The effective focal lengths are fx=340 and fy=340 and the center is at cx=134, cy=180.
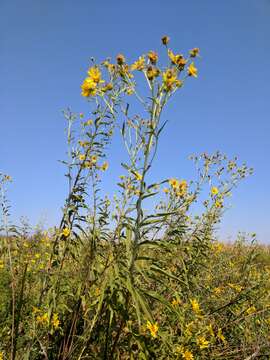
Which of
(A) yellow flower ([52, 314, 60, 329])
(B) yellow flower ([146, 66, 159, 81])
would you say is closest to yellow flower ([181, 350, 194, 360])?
(A) yellow flower ([52, 314, 60, 329])

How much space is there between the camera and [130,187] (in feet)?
9.12

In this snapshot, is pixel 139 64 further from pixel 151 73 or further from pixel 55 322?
pixel 55 322

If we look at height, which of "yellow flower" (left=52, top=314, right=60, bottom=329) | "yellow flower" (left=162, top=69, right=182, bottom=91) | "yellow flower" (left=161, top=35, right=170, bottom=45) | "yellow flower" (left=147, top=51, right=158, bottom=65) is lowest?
"yellow flower" (left=52, top=314, right=60, bottom=329)

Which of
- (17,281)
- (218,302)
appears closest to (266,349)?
(218,302)

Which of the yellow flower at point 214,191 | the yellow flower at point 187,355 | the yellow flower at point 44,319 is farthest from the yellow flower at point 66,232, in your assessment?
the yellow flower at point 214,191

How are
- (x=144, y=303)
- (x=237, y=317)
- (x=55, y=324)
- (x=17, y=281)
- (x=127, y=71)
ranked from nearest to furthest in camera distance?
(x=144, y=303) → (x=55, y=324) → (x=127, y=71) → (x=237, y=317) → (x=17, y=281)

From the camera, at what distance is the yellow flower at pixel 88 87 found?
2.48 meters

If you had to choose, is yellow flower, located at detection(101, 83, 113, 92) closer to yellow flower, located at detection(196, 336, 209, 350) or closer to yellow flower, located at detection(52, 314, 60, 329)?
yellow flower, located at detection(52, 314, 60, 329)

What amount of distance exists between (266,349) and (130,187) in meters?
1.88

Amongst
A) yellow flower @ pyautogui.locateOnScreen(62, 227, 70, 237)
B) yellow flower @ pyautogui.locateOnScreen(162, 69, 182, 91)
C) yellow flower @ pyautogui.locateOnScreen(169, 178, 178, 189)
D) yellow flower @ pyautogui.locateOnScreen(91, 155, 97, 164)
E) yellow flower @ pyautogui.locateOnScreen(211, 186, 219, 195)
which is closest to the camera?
yellow flower @ pyautogui.locateOnScreen(162, 69, 182, 91)

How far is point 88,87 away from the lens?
2488mm

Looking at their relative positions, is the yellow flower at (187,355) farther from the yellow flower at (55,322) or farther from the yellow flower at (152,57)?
the yellow flower at (152,57)

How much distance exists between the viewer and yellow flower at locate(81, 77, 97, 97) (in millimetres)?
2479

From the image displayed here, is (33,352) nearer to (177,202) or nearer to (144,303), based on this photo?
(144,303)
